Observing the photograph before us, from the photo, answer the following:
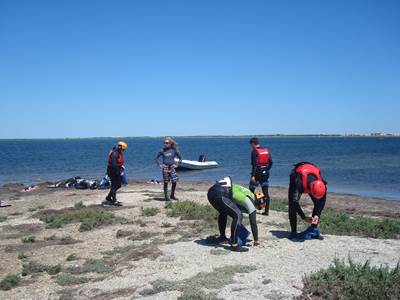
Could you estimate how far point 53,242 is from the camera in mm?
10102

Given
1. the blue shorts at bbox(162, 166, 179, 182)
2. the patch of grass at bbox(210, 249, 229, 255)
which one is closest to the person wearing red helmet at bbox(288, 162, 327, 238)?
the patch of grass at bbox(210, 249, 229, 255)

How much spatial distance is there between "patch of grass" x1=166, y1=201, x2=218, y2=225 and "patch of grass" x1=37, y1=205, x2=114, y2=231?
69.5 inches

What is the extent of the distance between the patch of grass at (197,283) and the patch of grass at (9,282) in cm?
249

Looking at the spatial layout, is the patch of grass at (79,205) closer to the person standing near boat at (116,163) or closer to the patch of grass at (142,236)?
the person standing near boat at (116,163)

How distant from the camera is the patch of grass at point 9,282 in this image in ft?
23.3

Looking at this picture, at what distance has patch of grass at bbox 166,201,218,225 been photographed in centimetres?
1179

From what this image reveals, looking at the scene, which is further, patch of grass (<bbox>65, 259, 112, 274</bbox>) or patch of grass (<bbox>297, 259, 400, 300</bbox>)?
patch of grass (<bbox>65, 259, 112, 274</bbox>)

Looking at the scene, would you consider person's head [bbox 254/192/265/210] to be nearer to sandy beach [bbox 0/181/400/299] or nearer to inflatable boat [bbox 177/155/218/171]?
sandy beach [bbox 0/181/400/299]

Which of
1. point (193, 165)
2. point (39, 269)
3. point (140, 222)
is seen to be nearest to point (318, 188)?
point (140, 222)

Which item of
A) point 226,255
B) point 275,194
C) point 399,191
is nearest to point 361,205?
point 275,194

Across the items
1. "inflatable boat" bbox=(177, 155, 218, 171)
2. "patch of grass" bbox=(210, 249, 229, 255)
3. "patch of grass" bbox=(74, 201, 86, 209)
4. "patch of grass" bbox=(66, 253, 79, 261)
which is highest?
"patch of grass" bbox=(210, 249, 229, 255)

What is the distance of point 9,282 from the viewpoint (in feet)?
23.6

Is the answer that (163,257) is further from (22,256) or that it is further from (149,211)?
(149,211)

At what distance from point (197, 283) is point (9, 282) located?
10.6ft
